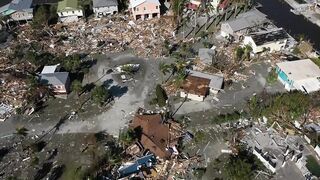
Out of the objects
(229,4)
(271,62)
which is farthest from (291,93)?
(229,4)

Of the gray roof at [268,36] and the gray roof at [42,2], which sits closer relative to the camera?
the gray roof at [268,36]

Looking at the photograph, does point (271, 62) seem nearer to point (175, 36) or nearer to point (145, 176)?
point (175, 36)

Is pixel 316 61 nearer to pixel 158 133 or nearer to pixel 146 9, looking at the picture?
pixel 158 133

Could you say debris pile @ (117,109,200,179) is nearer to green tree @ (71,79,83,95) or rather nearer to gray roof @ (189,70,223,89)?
gray roof @ (189,70,223,89)

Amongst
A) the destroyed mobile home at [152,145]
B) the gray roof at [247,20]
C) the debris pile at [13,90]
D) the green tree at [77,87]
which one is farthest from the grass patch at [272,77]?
the debris pile at [13,90]

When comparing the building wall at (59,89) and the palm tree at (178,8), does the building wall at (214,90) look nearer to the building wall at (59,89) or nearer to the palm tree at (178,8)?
the palm tree at (178,8)
